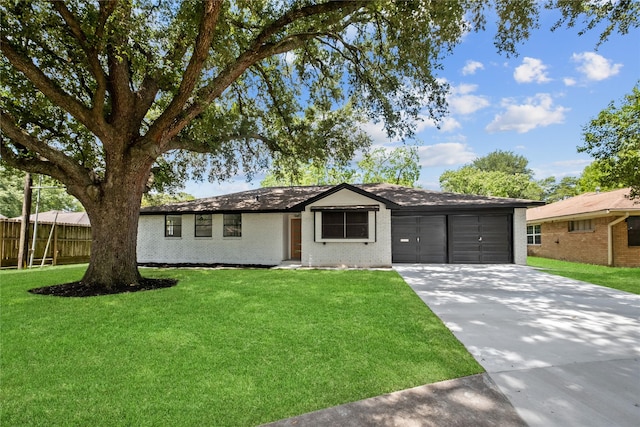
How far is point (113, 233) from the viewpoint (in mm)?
7844

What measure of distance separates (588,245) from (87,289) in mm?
18585

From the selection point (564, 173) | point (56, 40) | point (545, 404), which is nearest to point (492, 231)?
point (545, 404)

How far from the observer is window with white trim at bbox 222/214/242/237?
1430cm

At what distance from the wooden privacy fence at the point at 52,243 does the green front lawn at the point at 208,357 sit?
8.44 m

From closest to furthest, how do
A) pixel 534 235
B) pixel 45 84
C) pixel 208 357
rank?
pixel 208 357, pixel 45 84, pixel 534 235

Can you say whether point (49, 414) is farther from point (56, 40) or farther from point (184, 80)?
point (56, 40)

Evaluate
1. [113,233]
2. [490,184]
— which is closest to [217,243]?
[113,233]

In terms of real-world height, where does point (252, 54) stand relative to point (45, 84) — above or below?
above

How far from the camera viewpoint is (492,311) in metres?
5.52

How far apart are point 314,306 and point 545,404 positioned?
3737 mm

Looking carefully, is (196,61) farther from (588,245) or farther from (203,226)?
(588,245)

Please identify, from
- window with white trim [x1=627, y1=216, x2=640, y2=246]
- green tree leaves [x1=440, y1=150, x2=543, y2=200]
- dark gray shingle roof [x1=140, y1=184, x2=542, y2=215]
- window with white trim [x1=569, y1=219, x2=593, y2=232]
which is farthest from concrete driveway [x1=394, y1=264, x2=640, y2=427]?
green tree leaves [x1=440, y1=150, x2=543, y2=200]

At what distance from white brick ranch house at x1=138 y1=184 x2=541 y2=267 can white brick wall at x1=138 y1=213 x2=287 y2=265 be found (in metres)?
0.04

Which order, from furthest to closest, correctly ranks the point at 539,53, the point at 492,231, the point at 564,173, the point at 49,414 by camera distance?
the point at 564,173 → the point at 492,231 → the point at 539,53 → the point at 49,414
